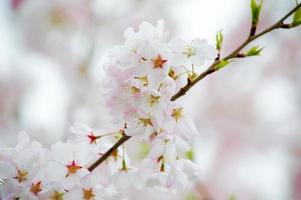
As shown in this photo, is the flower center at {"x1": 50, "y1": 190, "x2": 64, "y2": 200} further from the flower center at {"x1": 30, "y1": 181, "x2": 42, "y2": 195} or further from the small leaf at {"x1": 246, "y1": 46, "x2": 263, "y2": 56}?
the small leaf at {"x1": 246, "y1": 46, "x2": 263, "y2": 56}

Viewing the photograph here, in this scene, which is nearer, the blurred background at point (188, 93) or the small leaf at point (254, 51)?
the small leaf at point (254, 51)

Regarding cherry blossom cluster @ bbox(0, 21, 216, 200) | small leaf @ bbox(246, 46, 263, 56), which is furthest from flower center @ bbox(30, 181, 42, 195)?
small leaf @ bbox(246, 46, 263, 56)

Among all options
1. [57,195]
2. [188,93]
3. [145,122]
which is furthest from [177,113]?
[188,93]

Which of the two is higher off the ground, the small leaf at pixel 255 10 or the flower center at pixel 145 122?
the small leaf at pixel 255 10

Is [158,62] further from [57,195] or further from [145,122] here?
[57,195]

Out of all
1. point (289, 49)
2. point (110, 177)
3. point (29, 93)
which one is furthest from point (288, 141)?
point (110, 177)

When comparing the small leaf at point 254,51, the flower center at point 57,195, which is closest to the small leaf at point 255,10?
the small leaf at point 254,51

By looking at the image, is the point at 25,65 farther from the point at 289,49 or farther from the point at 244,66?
the point at 289,49

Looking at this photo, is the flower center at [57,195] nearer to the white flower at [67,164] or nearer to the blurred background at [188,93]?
the white flower at [67,164]
